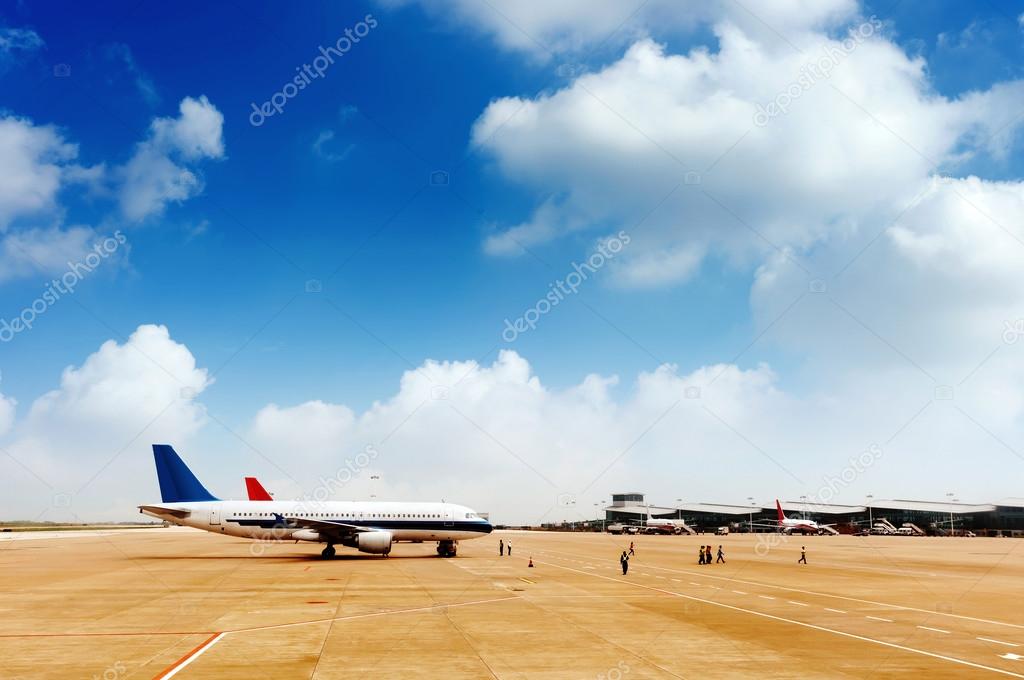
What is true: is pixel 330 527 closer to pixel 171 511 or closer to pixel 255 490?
pixel 171 511

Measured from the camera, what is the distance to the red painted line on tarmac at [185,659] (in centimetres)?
1479

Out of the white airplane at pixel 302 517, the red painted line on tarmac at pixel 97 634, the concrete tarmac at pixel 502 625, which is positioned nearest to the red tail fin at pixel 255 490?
the white airplane at pixel 302 517

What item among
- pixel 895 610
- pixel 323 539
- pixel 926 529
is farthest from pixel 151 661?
pixel 926 529

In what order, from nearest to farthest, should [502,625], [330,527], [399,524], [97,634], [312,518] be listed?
1. [97,634]
2. [502,625]
3. [330,527]
4. [312,518]
5. [399,524]

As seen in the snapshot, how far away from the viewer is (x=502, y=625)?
2189 cm

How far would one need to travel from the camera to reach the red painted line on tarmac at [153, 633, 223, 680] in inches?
582

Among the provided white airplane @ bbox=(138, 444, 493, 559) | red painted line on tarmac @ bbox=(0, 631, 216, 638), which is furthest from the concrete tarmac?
white airplane @ bbox=(138, 444, 493, 559)

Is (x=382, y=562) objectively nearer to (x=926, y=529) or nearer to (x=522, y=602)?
(x=522, y=602)

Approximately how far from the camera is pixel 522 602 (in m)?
27.8

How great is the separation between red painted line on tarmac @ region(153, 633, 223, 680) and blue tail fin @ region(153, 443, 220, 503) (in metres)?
41.9

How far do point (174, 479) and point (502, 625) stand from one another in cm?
4482

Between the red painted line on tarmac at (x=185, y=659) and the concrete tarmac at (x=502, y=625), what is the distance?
80mm

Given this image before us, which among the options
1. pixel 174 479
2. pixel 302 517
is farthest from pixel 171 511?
pixel 302 517

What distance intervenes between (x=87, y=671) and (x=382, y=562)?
1468 inches
